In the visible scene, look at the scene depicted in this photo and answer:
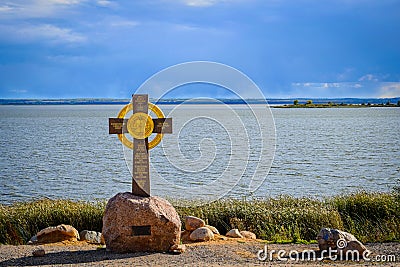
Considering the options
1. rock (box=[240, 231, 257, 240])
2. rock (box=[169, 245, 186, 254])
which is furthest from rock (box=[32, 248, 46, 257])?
rock (box=[240, 231, 257, 240])

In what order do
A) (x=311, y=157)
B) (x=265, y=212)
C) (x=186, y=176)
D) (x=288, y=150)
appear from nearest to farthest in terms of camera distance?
(x=265, y=212)
(x=186, y=176)
(x=311, y=157)
(x=288, y=150)

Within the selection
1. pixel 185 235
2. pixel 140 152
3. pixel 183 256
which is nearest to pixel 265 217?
pixel 185 235

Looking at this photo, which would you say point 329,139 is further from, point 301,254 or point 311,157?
point 301,254

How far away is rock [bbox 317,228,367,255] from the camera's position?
1122cm

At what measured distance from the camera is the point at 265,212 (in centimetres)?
1596

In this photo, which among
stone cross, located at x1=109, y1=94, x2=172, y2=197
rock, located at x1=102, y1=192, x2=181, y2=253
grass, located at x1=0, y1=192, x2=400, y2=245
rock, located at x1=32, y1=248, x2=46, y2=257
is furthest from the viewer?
A: grass, located at x1=0, y1=192, x2=400, y2=245

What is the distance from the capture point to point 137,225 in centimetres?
1144

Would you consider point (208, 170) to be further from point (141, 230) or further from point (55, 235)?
point (141, 230)

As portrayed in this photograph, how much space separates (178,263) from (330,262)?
2767 mm

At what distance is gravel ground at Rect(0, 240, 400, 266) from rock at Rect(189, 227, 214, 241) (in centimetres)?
39

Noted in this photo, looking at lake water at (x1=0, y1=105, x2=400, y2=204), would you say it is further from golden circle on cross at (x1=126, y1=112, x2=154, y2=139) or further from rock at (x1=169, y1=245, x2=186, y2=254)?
rock at (x1=169, y1=245, x2=186, y2=254)

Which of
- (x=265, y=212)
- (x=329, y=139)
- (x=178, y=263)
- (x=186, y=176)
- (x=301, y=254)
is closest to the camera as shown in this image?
(x=178, y=263)

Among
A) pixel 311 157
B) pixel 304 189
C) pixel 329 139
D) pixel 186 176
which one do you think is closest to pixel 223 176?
pixel 186 176

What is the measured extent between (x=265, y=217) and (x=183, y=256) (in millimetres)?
4703
